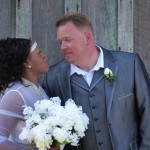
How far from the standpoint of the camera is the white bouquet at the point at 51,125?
3.62 metres

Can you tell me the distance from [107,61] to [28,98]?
68 centimetres

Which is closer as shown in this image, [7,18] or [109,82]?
[109,82]

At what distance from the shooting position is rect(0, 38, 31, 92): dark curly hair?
13.1 feet

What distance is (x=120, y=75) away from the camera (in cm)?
420

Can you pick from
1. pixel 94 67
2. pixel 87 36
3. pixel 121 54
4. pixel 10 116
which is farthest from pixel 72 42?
pixel 10 116

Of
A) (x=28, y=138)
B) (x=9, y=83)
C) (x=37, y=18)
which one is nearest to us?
(x=28, y=138)

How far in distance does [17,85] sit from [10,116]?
239mm

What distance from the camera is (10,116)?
3.78 m

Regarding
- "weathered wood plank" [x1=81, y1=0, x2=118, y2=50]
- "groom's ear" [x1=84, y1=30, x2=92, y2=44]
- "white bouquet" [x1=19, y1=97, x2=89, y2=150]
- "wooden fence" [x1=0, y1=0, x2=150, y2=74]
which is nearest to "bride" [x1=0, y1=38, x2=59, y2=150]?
"white bouquet" [x1=19, y1=97, x2=89, y2=150]

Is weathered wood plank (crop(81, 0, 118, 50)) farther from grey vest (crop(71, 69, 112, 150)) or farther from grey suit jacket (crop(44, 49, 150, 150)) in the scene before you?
grey vest (crop(71, 69, 112, 150))

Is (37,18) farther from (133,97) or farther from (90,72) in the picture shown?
(133,97)

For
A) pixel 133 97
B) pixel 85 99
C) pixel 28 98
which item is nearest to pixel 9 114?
pixel 28 98

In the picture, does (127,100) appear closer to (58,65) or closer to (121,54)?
(121,54)

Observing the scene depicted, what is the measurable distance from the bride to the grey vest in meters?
0.26
